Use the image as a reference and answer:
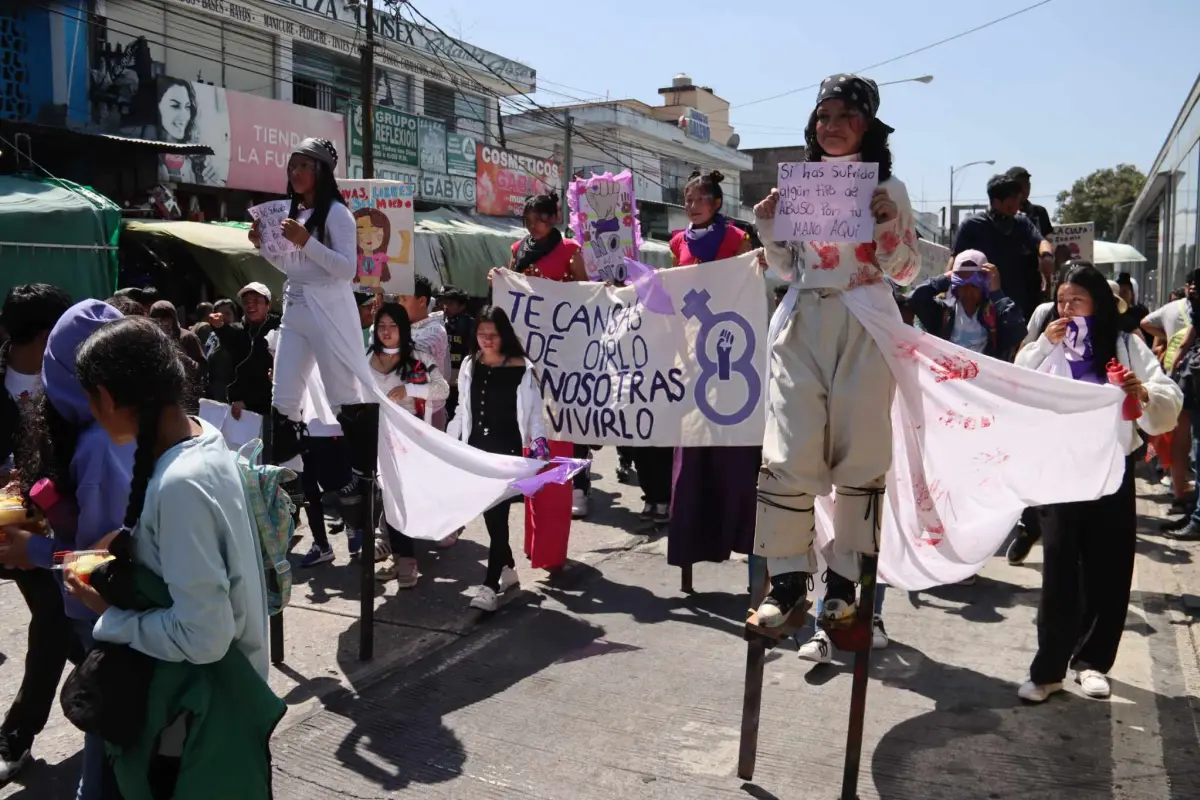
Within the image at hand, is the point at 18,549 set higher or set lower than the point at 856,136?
lower

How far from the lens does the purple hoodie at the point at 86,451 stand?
9.42 ft

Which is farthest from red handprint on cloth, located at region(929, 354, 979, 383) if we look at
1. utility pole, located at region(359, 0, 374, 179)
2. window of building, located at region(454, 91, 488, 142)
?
window of building, located at region(454, 91, 488, 142)

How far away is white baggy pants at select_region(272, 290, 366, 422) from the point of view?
5.39m

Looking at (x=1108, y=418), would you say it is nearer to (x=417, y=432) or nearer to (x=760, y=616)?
(x=760, y=616)

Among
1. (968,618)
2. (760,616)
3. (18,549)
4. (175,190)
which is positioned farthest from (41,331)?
(175,190)

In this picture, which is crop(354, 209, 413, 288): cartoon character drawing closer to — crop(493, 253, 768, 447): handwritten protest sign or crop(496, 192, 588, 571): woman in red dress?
crop(496, 192, 588, 571): woman in red dress

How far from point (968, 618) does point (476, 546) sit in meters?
3.34

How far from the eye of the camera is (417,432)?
5.33 m

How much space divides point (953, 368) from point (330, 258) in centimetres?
308

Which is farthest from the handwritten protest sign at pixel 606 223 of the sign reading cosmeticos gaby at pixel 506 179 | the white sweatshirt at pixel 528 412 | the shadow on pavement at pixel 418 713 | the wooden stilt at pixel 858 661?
the sign reading cosmeticos gaby at pixel 506 179

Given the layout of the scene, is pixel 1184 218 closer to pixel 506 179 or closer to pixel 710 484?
pixel 710 484

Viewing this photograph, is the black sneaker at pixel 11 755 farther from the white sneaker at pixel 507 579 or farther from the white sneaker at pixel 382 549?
the white sneaker at pixel 382 549

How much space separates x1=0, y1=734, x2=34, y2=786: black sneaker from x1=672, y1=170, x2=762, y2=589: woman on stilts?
3.43 m

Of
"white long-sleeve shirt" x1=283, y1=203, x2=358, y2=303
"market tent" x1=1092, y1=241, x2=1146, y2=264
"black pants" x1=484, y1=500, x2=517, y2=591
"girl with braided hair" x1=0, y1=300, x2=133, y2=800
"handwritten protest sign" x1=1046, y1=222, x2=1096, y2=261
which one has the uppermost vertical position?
"market tent" x1=1092, y1=241, x2=1146, y2=264
